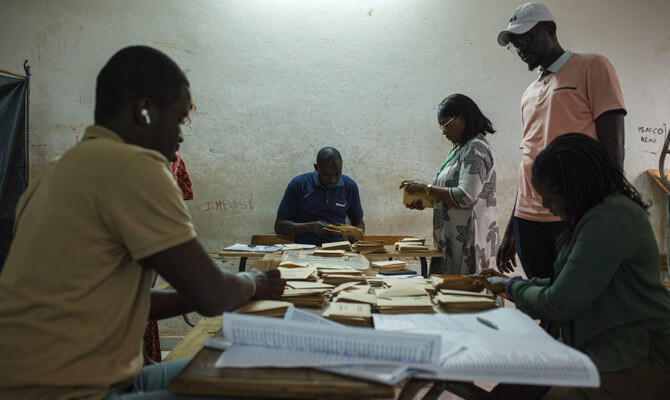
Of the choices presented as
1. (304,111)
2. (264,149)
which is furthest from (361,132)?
(264,149)

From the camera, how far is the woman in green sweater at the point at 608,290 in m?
1.37

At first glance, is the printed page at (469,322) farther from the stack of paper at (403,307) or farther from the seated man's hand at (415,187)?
the seated man's hand at (415,187)

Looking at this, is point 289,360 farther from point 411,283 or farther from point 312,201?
point 312,201

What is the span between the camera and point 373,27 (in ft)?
16.0

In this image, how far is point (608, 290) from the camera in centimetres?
148

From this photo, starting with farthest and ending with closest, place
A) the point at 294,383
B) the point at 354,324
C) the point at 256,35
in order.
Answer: the point at 256,35 → the point at 354,324 → the point at 294,383

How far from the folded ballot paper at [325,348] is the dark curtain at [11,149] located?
3.73m

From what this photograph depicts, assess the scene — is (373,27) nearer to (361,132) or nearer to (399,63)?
(399,63)

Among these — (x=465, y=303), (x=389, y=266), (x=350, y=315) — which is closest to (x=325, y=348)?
(x=350, y=315)

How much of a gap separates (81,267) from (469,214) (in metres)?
2.67

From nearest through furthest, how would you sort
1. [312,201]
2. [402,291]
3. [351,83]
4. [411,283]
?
[402,291] → [411,283] → [312,201] → [351,83]

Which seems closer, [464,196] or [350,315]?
[350,315]

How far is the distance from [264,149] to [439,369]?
407 centimetres

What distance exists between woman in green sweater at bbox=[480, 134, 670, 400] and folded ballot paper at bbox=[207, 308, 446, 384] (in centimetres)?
55
